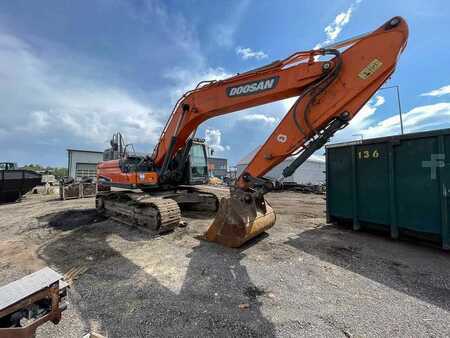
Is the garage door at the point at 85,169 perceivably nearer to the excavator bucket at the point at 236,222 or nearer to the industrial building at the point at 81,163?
the industrial building at the point at 81,163

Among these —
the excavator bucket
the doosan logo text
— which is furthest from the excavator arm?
the excavator bucket

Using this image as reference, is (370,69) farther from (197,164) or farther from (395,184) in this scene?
(197,164)

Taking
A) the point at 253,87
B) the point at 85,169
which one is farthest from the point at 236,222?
the point at 85,169

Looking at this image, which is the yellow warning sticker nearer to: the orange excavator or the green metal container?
the orange excavator

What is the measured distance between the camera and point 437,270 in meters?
3.54

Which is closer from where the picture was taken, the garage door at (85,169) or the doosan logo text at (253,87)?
the doosan logo text at (253,87)

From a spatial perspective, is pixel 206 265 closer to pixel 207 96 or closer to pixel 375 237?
pixel 207 96

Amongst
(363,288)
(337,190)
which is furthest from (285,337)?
(337,190)

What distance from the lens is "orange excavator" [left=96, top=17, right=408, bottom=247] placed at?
3406 mm

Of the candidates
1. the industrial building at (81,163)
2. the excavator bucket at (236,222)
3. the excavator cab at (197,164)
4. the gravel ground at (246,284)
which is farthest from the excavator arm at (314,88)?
the industrial building at (81,163)

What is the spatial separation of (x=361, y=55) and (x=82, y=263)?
554 cm

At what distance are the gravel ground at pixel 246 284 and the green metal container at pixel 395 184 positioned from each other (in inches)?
17.2

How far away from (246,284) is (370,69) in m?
3.52

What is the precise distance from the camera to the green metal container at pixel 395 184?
424 centimetres
